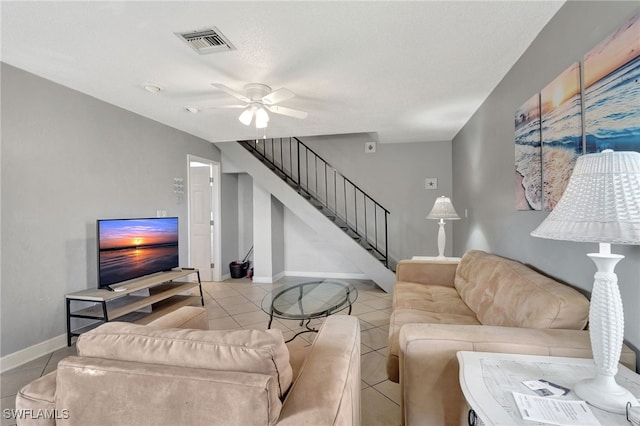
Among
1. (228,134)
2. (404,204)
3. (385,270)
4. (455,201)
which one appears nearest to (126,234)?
(228,134)

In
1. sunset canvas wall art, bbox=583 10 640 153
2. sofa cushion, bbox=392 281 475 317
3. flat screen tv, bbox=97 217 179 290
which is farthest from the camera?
flat screen tv, bbox=97 217 179 290

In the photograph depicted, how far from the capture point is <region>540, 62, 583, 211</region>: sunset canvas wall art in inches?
61.7

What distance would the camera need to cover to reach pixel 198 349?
0.98 meters

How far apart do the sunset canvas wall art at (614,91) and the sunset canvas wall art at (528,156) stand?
0.53 m

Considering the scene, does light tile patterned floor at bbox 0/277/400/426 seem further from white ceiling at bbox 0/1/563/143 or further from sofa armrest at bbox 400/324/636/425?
white ceiling at bbox 0/1/563/143

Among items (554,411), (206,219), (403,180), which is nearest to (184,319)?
(554,411)

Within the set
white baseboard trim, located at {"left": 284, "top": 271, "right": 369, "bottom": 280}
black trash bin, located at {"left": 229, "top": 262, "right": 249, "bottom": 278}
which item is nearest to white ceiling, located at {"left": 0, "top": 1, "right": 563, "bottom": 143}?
black trash bin, located at {"left": 229, "top": 262, "right": 249, "bottom": 278}

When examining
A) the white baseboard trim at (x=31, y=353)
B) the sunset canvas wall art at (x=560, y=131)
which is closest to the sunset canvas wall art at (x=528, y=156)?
the sunset canvas wall art at (x=560, y=131)

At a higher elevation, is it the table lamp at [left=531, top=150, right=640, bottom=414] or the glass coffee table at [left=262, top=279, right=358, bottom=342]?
the table lamp at [left=531, top=150, right=640, bottom=414]

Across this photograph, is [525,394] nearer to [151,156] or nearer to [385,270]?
[385,270]

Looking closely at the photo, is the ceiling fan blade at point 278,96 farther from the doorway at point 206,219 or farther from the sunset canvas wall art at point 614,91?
the doorway at point 206,219

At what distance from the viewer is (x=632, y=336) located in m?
1.27

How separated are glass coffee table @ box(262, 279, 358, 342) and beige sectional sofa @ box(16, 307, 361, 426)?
5.31 ft

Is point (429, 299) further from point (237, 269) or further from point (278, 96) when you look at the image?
point (237, 269)
